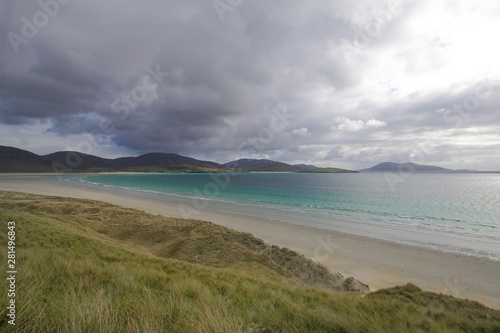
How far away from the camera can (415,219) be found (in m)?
30.6

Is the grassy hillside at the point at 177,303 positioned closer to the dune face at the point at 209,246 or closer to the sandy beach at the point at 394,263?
the dune face at the point at 209,246

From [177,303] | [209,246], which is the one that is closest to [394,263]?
[209,246]

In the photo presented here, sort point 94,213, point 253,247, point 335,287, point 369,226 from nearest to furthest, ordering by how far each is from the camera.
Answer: point 335,287
point 253,247
point 94,213
point 369,226

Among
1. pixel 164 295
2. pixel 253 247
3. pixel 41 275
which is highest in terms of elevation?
pixel 41 275

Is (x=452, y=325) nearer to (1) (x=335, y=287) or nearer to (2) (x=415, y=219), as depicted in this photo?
(1) (x=335, y=287)

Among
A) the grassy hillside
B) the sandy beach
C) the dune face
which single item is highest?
the grassy hillside

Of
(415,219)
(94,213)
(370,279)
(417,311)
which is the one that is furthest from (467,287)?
(94,213)

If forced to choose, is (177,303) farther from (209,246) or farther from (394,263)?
(394,263)

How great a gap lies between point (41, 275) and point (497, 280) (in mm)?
20444

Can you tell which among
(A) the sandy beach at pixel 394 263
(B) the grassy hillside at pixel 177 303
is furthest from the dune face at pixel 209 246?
(A) the sandy beach at pixel 394 263

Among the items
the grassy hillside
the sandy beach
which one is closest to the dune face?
the grassy hillside

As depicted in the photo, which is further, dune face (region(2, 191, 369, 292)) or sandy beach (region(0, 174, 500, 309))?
sandy beach (region(0, 174, 500, 309))

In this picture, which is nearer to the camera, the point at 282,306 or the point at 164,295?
the point at 164,295

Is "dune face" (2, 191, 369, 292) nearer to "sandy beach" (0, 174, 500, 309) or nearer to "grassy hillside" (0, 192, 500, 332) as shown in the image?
"grassy hillside" (0, 192, 500, 332)
